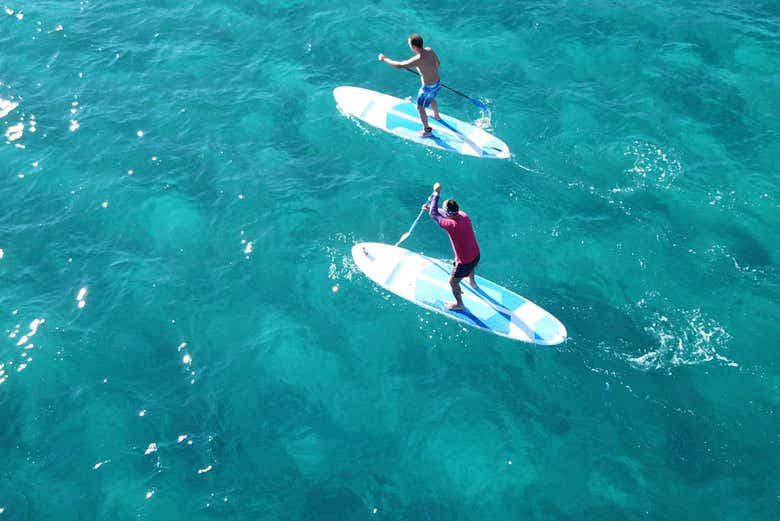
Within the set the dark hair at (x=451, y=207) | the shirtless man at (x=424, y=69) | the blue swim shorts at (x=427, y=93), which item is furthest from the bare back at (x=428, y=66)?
the dark hair at (x=451, y=207)

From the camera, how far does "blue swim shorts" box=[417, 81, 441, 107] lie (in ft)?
63.7

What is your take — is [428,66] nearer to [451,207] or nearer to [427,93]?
[427,93]

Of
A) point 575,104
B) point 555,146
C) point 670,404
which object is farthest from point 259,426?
point 575,104

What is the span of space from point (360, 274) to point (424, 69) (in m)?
6.54

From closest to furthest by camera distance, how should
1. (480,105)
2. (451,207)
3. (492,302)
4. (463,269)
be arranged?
1. (451,207)
2. (463,269)
3. (492,302)
4. (480,105)

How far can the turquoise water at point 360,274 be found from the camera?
1382 centimetres

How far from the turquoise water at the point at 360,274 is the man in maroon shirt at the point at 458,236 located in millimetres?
1656

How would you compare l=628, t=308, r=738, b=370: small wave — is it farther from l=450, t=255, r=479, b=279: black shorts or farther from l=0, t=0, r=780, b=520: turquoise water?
l=450, t=255, r=479, b=279: black shorts

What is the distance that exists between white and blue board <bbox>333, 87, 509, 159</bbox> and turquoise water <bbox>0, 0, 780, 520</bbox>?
46 cm

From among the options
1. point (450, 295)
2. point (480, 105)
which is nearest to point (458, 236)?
point (450, 295)

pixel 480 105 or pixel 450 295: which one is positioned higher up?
pixel 480 105

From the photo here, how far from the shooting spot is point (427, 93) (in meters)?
19.6

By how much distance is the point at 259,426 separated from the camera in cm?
1464

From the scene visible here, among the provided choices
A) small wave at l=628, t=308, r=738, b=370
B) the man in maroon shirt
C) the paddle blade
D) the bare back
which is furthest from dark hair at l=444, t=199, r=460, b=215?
the paddle blade
